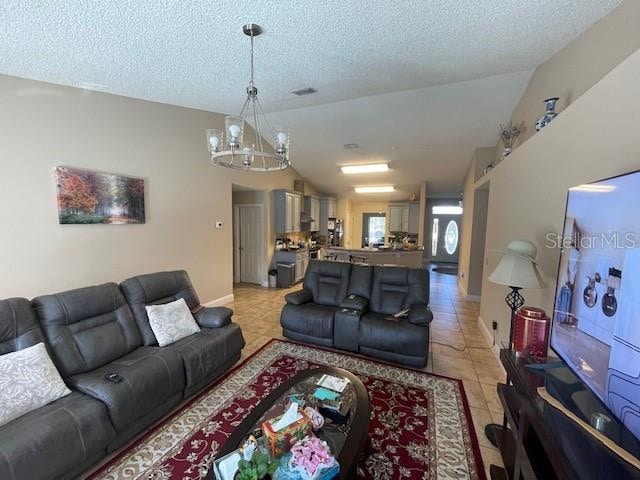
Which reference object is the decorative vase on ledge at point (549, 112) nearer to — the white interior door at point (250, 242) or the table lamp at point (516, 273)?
the table lamp at point (516, 273)

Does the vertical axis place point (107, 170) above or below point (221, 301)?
above

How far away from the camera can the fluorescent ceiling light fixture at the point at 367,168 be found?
6.45 m

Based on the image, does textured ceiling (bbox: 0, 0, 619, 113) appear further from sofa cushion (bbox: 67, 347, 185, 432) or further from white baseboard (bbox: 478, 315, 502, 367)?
white baseboard (bbox: 478, 315, 502, 367)

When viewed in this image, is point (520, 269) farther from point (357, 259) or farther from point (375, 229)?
point (375, 229)

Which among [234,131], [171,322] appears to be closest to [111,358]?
[171,322]

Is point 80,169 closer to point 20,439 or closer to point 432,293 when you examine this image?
point 20,439

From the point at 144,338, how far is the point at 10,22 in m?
2.59

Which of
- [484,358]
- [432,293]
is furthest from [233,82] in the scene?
[432,293]

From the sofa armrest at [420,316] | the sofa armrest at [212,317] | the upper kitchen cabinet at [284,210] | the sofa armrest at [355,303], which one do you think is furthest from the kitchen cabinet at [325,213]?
the sofa armrest at [212,317]

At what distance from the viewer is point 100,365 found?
7.22ft

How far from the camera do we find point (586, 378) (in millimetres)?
1260

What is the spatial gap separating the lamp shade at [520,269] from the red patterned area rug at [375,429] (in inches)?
46.8

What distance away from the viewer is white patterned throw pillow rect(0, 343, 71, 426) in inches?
62.5

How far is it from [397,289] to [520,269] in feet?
5.39
